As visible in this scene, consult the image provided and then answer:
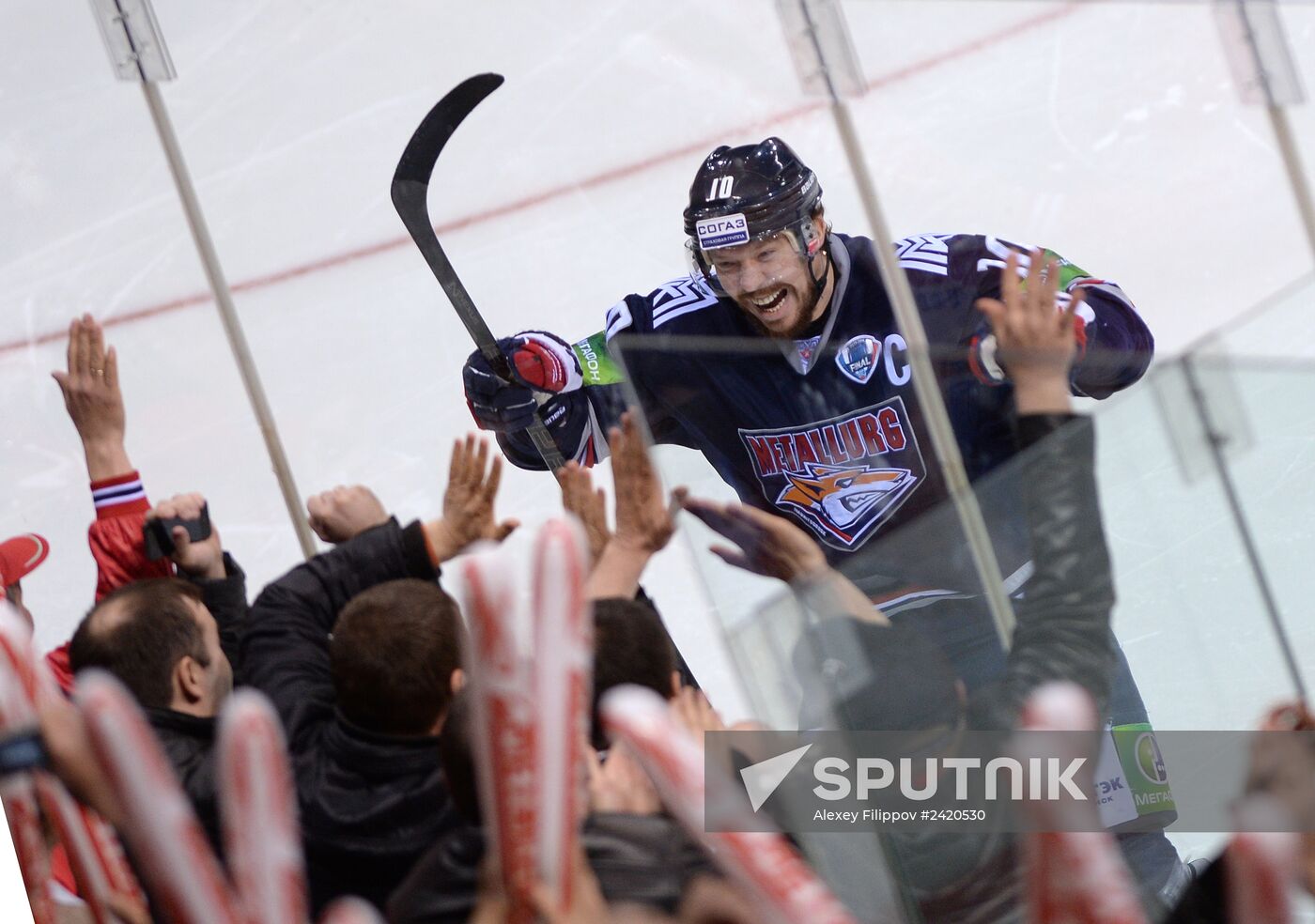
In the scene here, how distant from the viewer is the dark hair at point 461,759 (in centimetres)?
102

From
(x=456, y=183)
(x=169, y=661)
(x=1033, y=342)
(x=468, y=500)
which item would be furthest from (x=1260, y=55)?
(x=456, y=183)

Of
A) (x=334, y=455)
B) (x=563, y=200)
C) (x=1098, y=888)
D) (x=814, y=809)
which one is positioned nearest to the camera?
(x=1098, y=888)

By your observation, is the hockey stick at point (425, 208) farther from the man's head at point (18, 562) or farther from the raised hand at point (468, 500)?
the man's head at point (18, 562)

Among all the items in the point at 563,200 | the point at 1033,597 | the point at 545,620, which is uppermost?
the point at 563,200

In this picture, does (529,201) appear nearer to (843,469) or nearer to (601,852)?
(843,469)

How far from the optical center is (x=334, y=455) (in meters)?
3.04

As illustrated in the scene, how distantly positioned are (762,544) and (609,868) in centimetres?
33

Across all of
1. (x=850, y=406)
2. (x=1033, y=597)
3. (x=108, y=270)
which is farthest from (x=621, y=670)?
(x=108, y=270)

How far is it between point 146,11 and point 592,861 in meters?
1.72

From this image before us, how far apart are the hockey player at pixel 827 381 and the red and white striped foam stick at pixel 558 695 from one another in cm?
31

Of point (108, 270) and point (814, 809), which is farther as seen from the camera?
point (108, 270)

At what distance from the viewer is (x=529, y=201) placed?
3545 millimetres

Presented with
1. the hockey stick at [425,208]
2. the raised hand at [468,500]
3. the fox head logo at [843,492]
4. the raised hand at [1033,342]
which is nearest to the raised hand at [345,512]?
the raised hand at [468,500]

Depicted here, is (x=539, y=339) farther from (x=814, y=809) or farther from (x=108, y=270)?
(x=108, y=270)
